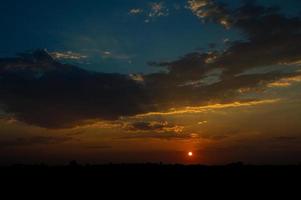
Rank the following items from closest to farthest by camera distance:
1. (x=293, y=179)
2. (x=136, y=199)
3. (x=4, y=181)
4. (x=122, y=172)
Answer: (x=136, y=199) → (x=4, y=181) → (x=293, y=179) → (x=122, y=172)

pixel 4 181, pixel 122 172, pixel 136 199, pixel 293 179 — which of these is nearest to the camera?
pixel 136 199

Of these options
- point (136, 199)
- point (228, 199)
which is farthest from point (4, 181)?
point (228, 199)

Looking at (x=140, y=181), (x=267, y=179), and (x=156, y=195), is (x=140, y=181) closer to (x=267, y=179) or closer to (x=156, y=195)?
(x=156, y=195)

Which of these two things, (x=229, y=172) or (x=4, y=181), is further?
(x=229, y=172)

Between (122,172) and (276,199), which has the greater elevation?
(122,172)

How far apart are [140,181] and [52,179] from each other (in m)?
7.45

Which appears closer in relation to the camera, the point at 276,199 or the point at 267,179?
the point at 276,199

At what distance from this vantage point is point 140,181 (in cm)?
3344

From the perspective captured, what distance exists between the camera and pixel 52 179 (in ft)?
107

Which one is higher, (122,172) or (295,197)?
(122,172)

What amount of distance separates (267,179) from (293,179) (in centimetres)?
223

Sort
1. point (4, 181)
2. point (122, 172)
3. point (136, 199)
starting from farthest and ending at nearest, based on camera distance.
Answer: point (122, 172) < point (4, 181) < point (136, 199)

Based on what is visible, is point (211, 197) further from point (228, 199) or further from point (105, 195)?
point (105, 195)

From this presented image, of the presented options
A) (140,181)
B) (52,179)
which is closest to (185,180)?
(140,181)
